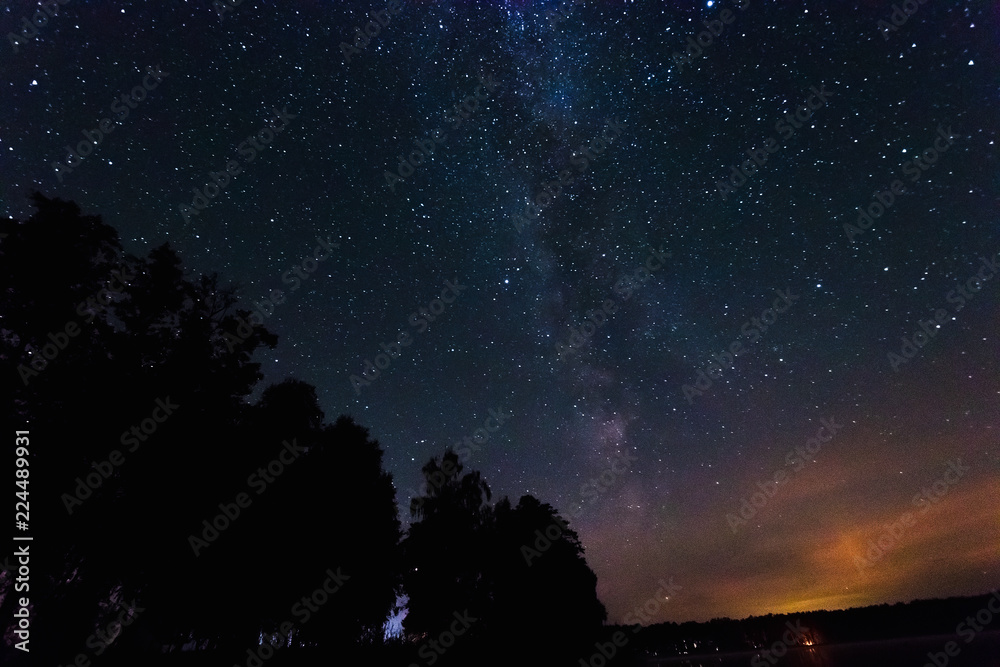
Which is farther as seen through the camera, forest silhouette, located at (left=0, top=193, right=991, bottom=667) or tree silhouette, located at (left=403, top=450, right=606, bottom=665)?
tree silhouette, located at (left=403, top=450, right=606, bottom=665)

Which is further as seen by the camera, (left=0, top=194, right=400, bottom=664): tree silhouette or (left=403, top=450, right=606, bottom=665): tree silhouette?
(left=403, top=450, right=606, bottom=665): tree silhouette

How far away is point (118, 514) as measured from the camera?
14602 millimetres

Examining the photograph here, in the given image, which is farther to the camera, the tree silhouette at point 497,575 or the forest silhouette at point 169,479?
the tree silhouette at point 497,575

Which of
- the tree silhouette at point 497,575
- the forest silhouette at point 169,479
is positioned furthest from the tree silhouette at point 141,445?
the tree silhouette at point 497,575

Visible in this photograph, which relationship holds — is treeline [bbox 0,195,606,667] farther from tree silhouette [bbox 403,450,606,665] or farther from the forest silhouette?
tree silhouette [bbox 403,450,606,665]

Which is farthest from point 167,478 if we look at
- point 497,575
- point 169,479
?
point 497,575

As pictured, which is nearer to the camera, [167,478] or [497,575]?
[167,478]

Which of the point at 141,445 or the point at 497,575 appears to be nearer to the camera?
the point at 141,445

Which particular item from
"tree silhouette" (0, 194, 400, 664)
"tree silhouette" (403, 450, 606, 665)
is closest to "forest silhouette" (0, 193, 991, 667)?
"tree silhouette" (0, 194, 400, 664)

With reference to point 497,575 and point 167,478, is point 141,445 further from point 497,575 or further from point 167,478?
point 497,575

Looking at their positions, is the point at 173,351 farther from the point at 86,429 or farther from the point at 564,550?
the point at 564,550

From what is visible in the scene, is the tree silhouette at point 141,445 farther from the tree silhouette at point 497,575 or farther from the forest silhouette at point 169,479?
the tree silhouette at point 497,575

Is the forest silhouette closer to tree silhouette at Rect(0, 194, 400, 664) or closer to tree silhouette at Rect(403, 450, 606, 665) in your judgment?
tree silhouette at Rect(0, 194, 400, 664)

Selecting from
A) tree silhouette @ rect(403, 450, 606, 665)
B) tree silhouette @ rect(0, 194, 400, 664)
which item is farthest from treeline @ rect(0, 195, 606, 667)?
tree silhouette @ rect(403, 450, 606, 665)
